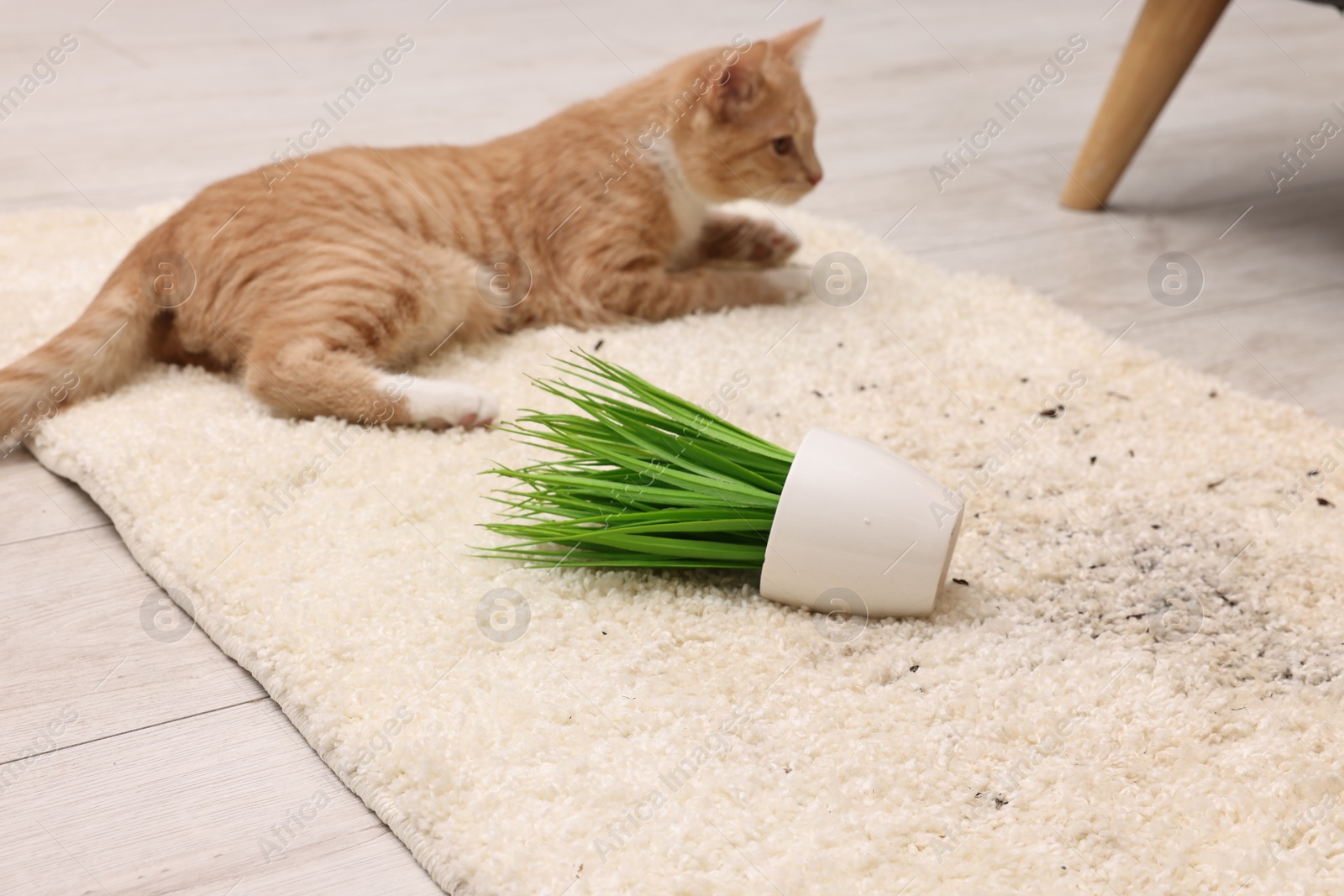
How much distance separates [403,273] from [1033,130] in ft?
6.54

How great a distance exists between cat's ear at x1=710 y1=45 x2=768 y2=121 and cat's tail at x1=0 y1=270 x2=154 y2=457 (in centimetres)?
88

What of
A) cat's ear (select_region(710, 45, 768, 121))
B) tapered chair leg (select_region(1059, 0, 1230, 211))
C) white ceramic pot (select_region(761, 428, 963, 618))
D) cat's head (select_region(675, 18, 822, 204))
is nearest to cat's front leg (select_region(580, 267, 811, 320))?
cat's head (select_region(675, 18, 822, 204))

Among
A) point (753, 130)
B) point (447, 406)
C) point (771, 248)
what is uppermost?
point (753, 130)

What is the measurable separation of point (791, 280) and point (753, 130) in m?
0.25

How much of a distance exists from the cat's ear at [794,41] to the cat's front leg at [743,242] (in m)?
0.28

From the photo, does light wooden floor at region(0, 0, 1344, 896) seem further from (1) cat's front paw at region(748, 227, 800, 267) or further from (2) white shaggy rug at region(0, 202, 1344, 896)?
(1) cat's front paw at region(748, 227, 800, 267)

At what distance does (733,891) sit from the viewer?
2.63 feet

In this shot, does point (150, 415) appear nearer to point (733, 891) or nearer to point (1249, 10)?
point (733, 891)

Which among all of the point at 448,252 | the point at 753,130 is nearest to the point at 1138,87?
the point at 753,130

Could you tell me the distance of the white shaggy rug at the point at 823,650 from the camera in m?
0.85

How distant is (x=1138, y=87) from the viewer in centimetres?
228

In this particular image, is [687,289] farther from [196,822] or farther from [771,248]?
[196,822]

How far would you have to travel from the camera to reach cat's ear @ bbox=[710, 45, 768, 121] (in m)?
1.75

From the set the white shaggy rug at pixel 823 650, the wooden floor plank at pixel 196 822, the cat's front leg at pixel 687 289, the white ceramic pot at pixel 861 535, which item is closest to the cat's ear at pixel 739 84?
the cat's front leg at pixel 687 289
